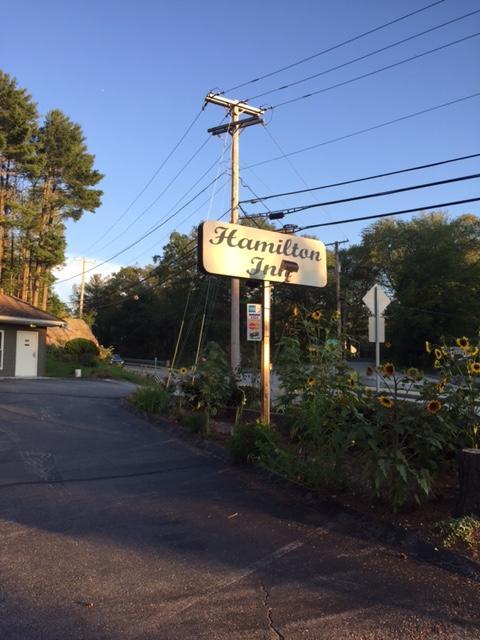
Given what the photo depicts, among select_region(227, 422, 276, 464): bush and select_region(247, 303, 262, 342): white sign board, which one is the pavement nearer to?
select_region(227, 422, 276, 464): bush

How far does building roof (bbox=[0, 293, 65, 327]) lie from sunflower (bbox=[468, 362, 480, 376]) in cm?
2352

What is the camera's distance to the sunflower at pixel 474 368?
554cm

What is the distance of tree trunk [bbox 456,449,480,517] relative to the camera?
4.95 m

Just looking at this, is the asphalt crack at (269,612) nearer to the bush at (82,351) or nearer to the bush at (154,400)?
the bush at (154,400)

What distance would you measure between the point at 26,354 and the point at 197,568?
2496 centimetres

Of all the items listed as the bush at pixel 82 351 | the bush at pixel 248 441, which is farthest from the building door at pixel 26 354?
the bush at pixel 248 441

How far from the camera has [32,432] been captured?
10.9 m

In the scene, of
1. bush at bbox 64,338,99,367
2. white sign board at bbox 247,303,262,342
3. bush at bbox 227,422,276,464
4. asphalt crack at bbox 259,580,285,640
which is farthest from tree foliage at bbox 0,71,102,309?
asphalt crack at bbox 259,580,285,640

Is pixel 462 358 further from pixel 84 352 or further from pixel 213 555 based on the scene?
pixel 84 352

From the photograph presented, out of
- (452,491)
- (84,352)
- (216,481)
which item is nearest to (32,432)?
(216,481)

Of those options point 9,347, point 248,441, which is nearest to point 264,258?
point 248,441

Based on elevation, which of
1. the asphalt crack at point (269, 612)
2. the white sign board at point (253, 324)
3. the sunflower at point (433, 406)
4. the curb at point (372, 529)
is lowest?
the asphalt crack at point (269, 612)

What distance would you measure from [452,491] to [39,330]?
83.1 feet

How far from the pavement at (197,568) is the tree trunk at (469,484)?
734 millimetres
